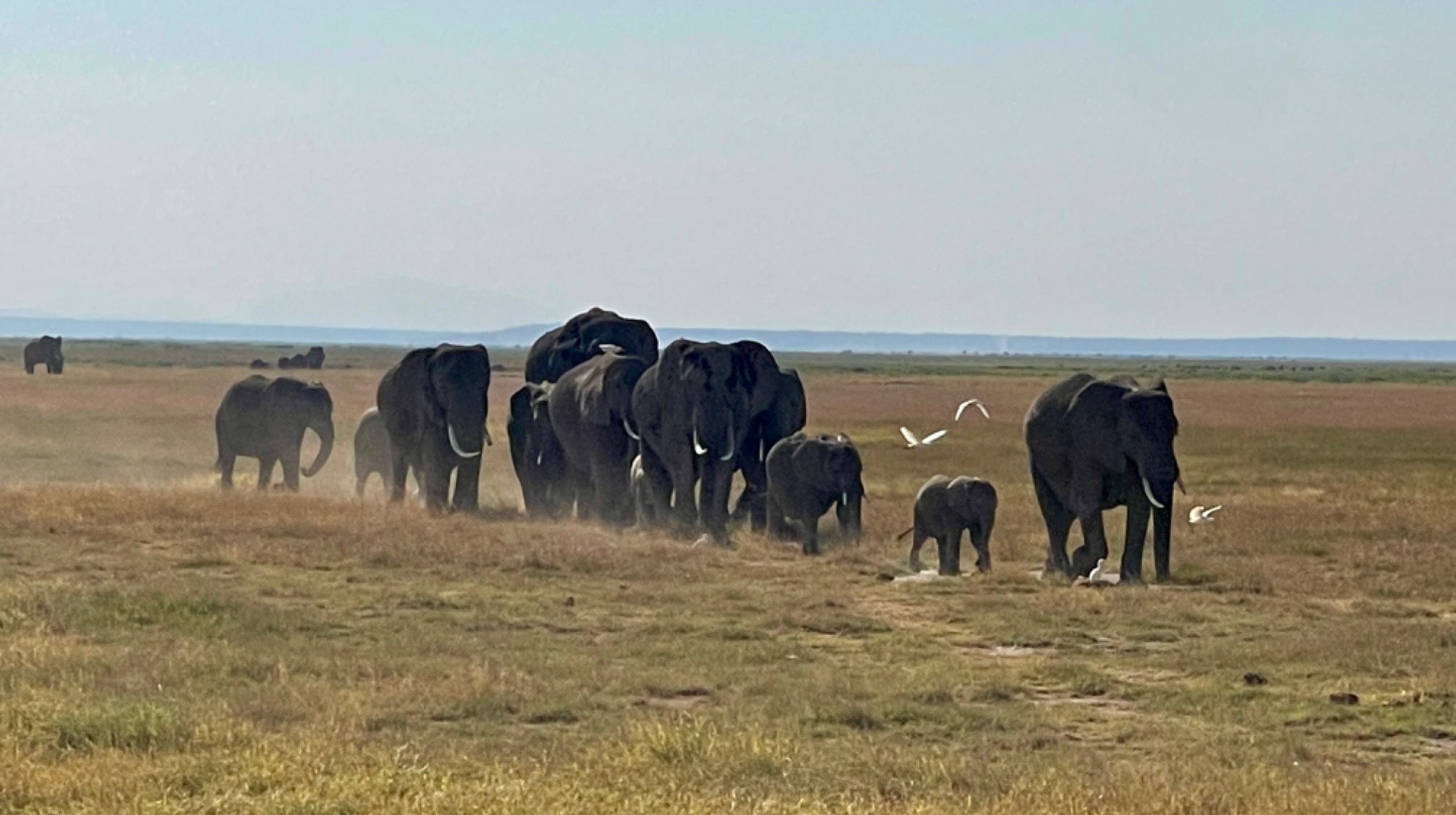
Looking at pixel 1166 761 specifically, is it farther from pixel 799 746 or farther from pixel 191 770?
pixel 191 770

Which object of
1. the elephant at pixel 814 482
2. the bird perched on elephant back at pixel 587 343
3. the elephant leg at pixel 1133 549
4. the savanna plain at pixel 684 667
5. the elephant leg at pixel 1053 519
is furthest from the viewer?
the bird perched on elephant back at pixel 587 343

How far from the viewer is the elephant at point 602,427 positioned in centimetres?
2492

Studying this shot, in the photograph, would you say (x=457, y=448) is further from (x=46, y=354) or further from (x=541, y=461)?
(x=46, y=354)

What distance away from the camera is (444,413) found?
87.6 ft

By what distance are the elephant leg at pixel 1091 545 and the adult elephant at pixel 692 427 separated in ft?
15.8

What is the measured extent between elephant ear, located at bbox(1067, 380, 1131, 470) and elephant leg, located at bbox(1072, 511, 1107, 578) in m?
0.54

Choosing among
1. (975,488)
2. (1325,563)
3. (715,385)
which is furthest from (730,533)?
(1325,563)

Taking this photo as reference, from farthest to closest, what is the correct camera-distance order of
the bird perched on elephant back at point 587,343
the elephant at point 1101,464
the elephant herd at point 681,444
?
the bird perched on elephant back at point 587,343 < the elephant herd at point 681,444 < the elephant at point 1101,464

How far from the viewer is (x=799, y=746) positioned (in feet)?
34.8

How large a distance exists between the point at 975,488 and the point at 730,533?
4.75 meters

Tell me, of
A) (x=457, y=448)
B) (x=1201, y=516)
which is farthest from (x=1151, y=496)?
(x=457, y=448)

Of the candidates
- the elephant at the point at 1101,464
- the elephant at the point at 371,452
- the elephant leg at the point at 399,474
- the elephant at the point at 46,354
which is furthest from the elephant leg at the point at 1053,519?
the elephant at the point at 46,354

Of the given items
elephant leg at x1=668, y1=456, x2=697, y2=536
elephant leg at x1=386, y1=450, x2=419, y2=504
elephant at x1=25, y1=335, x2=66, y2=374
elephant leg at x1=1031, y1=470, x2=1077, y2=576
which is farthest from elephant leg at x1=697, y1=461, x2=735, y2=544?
elephant at x1=25, y1=335, x2=66, y2=374

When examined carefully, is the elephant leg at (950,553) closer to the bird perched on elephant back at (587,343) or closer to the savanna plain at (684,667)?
the savanna plain at (684,667)
